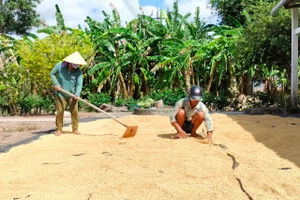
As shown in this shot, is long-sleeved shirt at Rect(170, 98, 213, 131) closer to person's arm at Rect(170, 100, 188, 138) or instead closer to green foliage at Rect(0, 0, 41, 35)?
person's arm at Rect(170, 100, 188, 138)

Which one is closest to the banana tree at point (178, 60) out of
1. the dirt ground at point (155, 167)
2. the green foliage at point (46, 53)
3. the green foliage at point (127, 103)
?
the green foliage at point (127, 103)

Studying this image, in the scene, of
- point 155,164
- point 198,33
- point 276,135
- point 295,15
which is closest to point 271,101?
point 295,15

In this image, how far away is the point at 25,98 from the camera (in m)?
16.2

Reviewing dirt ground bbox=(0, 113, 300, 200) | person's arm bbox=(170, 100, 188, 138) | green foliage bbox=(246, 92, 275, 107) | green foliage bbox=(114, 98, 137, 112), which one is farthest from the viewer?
green foliage bbox=(114, 98, 137, 112)

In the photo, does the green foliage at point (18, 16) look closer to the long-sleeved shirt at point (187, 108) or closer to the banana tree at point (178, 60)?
the banana tree at point (178, 60)

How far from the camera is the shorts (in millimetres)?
6500

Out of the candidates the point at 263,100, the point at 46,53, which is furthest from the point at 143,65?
the point at 263,100

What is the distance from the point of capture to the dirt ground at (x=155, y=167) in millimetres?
3496

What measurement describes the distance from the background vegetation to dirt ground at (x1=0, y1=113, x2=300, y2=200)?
27.2 feet

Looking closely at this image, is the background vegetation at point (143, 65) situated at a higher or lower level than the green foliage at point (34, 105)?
higher

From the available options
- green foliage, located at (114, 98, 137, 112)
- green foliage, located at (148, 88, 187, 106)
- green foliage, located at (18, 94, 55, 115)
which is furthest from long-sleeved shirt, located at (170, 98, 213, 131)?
green foliage, located at (18, 94, 55, 115)

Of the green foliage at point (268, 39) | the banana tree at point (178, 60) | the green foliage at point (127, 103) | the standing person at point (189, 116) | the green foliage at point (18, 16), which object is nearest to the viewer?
the standing person at point (189, 116)

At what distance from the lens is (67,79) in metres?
7.63

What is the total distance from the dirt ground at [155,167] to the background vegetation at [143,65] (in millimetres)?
8301
